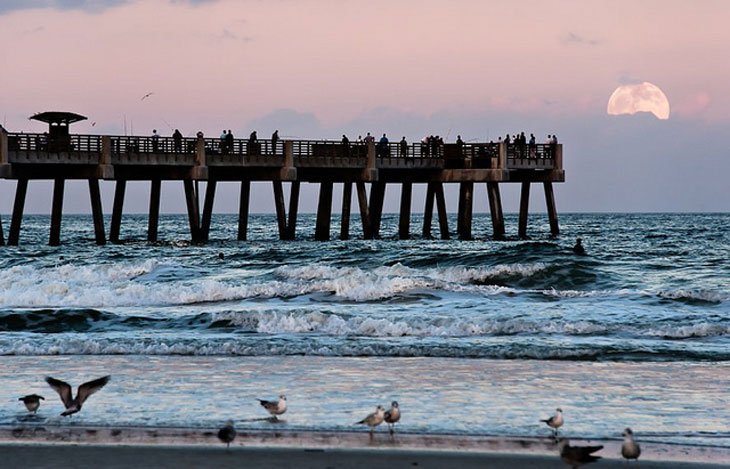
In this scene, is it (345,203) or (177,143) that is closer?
(177,143)

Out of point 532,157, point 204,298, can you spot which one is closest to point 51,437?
point 204,298

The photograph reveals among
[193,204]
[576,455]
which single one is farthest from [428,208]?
[576,455]

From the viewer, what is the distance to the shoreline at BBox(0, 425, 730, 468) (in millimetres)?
9367

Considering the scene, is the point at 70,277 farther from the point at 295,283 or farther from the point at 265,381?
the point at 265,381

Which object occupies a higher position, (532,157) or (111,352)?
(532,157)

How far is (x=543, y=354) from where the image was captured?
16500 mm

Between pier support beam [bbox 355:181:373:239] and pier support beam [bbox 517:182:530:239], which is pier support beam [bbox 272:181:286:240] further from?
pier support beam [bbox 517:182:530:239]

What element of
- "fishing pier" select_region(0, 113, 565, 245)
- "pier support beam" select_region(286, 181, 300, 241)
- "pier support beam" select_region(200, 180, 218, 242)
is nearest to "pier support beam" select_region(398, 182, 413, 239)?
"fishing pier" select_region(0, 113, 565, 245)

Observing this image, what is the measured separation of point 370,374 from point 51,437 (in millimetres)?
4912

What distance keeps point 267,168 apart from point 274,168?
310 millimetres

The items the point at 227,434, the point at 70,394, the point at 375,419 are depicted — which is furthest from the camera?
the point at 70,394

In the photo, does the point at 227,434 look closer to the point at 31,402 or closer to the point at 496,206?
the point at 31,402

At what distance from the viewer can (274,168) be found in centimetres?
4572

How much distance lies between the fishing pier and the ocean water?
697 centimetres
